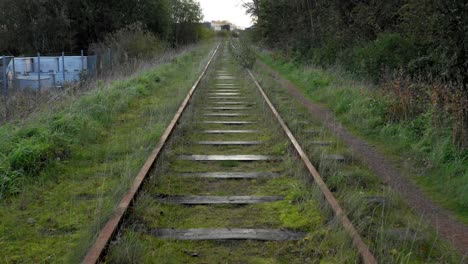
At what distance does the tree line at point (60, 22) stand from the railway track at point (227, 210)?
31095 millimetres

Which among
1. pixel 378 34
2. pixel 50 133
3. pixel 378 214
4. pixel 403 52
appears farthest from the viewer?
pixel 378 34

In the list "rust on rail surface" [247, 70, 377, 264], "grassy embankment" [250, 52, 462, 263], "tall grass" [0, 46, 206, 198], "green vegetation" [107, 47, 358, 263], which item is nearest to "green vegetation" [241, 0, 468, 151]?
"grassy embankment" [250, 52, 462, 263]

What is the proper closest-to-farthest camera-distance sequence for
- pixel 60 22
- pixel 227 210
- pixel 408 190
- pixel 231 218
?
pixel 231 218 < pixel 227 210 < pixel 408 190 < pixel 60 22

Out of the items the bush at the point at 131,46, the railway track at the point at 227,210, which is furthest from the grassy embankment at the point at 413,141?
the bush at the point at 131,46

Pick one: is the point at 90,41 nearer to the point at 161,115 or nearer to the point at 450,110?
the point at 161,115

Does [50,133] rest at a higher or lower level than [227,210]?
higher

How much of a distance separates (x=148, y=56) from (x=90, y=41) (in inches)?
558

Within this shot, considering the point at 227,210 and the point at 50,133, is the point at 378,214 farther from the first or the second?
the point at 50,133

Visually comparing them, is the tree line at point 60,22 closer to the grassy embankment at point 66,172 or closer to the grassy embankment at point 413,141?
the grassy embankment at point 413,141

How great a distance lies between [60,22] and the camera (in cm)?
3753

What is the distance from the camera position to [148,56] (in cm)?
2948

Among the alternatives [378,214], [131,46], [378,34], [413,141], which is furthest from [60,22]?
[378,214]

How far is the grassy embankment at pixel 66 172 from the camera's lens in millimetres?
4145

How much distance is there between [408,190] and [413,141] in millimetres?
2268
